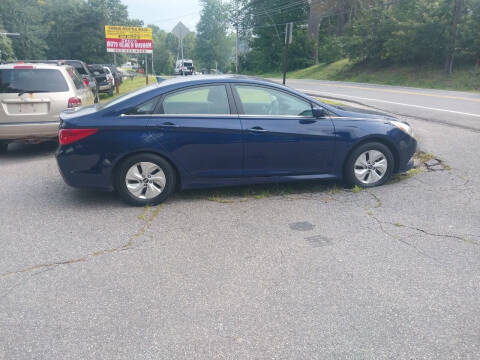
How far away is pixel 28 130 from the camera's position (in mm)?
7277

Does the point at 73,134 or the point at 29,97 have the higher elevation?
the point at 29,97

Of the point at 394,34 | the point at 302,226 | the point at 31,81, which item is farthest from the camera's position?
the point at 394,34

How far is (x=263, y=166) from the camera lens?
5.32 metres

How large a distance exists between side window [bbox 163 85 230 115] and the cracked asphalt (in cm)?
117

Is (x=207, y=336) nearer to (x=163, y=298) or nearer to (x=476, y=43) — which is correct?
(x=163, y=298)

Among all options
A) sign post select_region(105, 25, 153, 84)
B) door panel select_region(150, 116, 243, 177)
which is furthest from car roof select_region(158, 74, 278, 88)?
sign post select_region(105, 25, 153, 84)

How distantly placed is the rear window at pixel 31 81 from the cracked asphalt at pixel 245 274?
8.24 ft

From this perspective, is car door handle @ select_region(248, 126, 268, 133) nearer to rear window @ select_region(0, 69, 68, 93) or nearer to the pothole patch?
the pothole patch

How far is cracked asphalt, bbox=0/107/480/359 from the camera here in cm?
272

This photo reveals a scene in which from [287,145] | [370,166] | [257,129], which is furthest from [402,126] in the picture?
[257,129]

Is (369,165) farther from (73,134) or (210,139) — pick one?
(73,134)

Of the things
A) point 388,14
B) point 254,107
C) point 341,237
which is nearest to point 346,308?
point 341,237

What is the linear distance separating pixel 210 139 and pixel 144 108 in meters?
0.91

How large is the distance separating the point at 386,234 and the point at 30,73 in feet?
22.3
